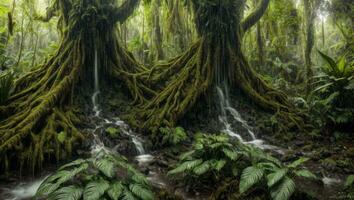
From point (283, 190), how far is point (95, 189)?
2463 millimetres

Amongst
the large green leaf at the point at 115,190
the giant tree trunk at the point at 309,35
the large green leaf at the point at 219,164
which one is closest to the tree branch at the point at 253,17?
the giant tree trunk at the point at 309,35

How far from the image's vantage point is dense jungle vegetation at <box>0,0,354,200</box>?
4707 mm

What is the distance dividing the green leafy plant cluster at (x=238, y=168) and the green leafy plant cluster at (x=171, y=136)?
1.46 meters

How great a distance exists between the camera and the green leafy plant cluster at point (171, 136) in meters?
7.11

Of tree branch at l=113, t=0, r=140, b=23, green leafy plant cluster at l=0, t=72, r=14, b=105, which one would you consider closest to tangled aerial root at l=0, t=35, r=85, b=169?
green leafy plant cluster at l=0, t=72, r=14, b=105

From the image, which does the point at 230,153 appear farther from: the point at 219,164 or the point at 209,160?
the point at 209,160

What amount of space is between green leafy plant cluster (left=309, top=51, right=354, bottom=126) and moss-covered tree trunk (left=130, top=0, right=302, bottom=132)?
33.7 inches

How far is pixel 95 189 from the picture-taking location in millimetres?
3777

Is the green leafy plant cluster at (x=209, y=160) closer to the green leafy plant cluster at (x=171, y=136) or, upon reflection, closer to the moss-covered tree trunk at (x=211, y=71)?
the green leafy plant cluster at (x=171, y=136)

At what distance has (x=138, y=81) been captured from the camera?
9555mm

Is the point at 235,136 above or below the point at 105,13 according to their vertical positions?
below

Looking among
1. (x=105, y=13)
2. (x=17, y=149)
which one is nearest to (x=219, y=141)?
(x=17, y=149)

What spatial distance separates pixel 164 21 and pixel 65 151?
30.9 ft

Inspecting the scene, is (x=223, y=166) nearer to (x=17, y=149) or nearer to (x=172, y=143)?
(x=172, y=143)
